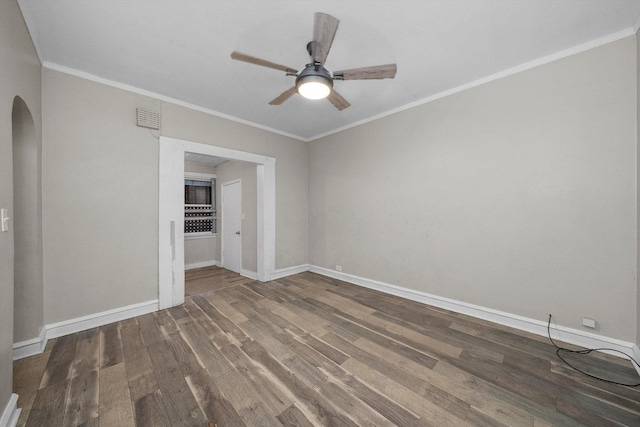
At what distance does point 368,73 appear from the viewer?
6.59ft

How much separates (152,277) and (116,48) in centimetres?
254

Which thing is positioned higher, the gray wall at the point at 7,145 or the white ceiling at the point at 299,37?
the white ceiling at the point at 299,37

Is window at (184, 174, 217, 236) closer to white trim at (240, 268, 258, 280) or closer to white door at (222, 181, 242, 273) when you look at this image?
white door at (222, 181, 242, 273)

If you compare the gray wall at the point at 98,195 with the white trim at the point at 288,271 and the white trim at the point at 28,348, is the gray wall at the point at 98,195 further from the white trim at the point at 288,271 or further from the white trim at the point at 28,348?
the white trim at the point at 288,271

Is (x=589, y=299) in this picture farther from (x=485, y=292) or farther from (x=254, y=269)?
(x=254, y=269)

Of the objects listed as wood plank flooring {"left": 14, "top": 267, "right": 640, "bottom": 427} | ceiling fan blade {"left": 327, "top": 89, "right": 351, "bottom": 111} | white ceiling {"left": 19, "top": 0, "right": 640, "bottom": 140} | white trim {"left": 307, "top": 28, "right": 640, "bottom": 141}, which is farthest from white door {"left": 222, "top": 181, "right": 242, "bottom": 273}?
white trim {"left": 307, "top": 28, "right": 640, "bottom": 141}

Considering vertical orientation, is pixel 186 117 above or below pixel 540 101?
above

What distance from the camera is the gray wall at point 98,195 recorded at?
2.37 metres

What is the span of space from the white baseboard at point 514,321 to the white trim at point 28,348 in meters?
3.77

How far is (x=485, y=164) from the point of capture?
267cm

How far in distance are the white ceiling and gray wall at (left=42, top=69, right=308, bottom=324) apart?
1.11 ft

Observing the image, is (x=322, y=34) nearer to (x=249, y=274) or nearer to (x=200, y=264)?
(x=249, y=274)

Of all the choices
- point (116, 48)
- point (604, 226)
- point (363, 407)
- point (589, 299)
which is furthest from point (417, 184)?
point (116, 48)

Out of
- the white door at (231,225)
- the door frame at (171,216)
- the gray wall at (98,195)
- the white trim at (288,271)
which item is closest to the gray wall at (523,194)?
the white trim at (288,271)
